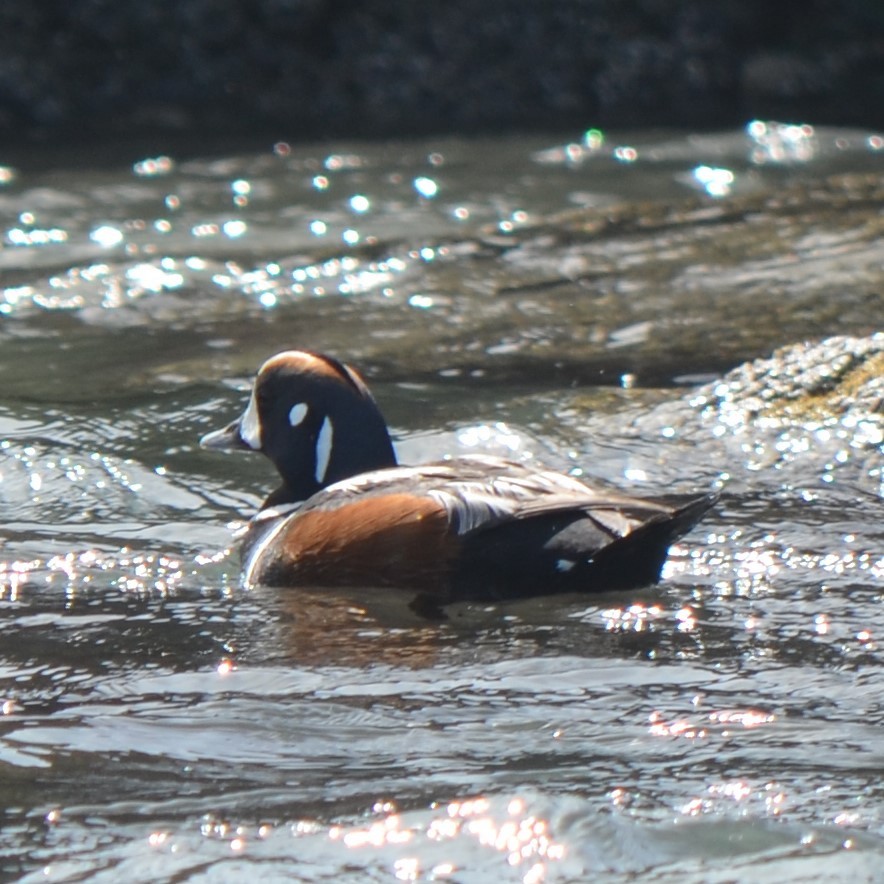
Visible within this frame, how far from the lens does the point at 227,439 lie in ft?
18.8

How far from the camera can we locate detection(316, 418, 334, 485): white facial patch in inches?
216

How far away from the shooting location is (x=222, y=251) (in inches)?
388

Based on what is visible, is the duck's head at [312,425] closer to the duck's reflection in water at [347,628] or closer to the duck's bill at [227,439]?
the duck's bill at [227,439]

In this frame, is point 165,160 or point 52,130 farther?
point 52,130

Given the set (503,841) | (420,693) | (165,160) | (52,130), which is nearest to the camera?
(503,841)

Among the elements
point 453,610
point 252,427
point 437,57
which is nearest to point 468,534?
point 453,610

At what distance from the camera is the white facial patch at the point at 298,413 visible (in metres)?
5.51

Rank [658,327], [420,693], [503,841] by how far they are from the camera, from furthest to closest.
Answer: [658,327] → [420,693] → [503,841]

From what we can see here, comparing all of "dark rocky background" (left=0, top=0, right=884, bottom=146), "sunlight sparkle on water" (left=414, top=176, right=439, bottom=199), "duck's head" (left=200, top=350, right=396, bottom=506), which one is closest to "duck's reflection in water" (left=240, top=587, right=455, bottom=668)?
"duck's head" (left=200, top=350, right=396, bottom=506)

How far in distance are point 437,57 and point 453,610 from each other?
10.4 metres

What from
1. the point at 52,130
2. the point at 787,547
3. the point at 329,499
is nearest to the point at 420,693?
the point at 329,499

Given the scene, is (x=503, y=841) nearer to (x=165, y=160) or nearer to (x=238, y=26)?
(x=165, y=160)

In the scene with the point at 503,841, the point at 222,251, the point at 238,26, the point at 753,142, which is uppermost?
the point at 238,26

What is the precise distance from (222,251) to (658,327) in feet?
10.4
